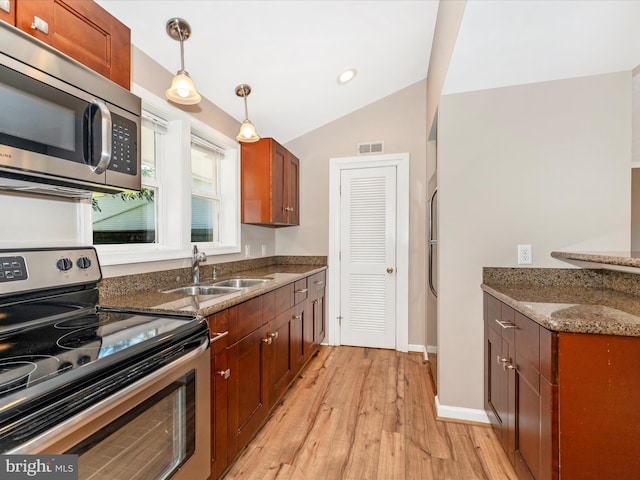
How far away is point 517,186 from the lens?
6.66 ft

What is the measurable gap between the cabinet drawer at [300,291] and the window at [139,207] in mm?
1134

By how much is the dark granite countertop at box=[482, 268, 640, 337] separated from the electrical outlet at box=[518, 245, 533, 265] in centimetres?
6

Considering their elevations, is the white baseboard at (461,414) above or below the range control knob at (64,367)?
below

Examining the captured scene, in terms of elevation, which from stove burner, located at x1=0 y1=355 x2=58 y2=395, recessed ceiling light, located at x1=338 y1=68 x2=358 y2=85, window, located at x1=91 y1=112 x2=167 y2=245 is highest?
recessed ceiling light, located at x1=338 y1=68 x2=358 y2=85

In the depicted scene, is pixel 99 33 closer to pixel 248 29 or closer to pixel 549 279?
pixel 248 29

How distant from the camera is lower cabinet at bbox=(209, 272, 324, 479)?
4.82ft

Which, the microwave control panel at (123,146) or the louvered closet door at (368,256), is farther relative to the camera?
the louvered closet door at (368,256)

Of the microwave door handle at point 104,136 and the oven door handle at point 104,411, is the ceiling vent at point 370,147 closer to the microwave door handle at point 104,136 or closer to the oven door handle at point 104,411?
the microwave door handle at point 104,136

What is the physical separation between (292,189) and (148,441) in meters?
2.79

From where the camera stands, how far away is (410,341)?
3.40m

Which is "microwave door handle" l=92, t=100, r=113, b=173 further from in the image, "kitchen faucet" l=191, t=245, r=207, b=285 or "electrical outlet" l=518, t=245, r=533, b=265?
"electrical outlet" l=518, t=245, r=533, b=265

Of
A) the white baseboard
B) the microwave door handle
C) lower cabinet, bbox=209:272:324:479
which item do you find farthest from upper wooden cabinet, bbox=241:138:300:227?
the white baseboard

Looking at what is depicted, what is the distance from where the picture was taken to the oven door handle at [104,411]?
26.5 inches

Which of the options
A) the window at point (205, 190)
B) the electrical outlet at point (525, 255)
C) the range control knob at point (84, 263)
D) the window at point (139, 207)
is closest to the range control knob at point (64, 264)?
the range control knob at point (84, 263)
